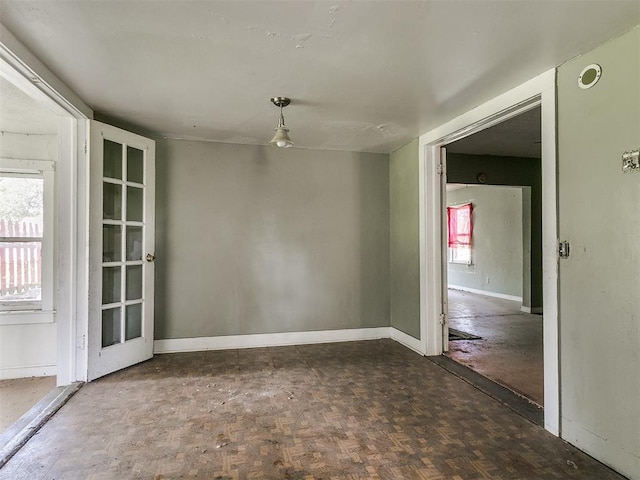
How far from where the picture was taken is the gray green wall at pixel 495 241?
24.0 ft

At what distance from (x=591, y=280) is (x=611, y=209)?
1.30 feet

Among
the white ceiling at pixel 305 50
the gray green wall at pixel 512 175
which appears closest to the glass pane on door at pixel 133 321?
the white ceiling at pixel 305 50

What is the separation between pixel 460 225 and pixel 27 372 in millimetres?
8728

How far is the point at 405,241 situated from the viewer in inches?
166

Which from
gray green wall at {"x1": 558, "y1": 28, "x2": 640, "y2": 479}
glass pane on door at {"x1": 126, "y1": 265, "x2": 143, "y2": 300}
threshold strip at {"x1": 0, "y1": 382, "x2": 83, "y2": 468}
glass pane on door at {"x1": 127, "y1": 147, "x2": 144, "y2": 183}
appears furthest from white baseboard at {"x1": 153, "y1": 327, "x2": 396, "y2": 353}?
gray green wall at {"x1": 558, "y1": 28, "x2": 640, "y2": 479}

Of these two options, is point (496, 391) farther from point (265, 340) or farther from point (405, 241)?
point (265, 340)

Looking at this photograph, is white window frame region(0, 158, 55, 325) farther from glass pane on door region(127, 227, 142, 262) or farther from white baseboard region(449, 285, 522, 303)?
white baseboard region(449, 285, 522, 303)

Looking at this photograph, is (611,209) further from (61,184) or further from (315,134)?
(61,184)

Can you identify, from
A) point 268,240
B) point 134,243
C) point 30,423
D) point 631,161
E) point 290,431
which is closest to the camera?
point 631,161

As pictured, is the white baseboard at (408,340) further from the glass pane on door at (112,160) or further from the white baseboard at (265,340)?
the glass pane on door at (112,160)

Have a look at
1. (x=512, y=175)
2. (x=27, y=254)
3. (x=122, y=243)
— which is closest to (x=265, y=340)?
(x=122, y=243)

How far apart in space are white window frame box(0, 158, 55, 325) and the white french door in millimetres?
1037

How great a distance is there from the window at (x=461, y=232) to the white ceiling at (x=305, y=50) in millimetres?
6307

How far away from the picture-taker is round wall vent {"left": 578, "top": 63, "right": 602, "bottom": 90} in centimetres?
201
